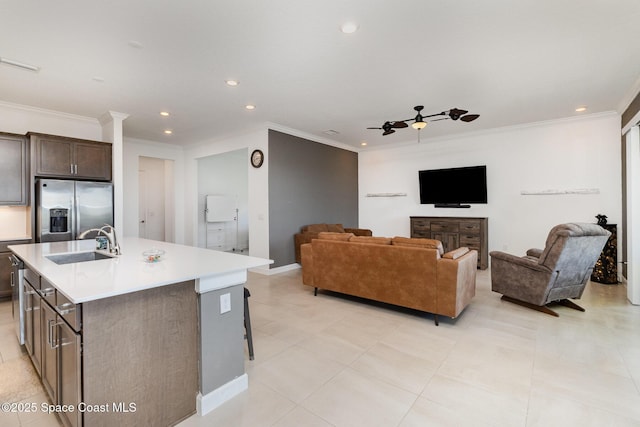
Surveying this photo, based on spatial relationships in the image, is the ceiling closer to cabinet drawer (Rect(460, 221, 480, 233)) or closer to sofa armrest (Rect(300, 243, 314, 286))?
cabinet drawer (Rect(460, 221, 480, 233))

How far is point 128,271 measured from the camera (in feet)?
6.21

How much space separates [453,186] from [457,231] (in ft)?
3.32

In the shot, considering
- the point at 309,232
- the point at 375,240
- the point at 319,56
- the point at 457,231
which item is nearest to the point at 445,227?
the point at 457,231

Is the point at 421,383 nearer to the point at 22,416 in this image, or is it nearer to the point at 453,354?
the point at 453,354

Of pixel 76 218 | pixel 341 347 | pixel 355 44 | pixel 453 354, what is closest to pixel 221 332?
pixel 341 347

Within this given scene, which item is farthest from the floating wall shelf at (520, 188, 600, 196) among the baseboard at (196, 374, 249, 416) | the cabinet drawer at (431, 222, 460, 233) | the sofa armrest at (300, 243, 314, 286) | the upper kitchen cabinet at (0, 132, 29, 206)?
the upper kitchen cabinet at (0, 132, 29, 206)

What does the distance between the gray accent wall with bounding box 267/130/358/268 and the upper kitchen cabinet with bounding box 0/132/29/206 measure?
3538mm

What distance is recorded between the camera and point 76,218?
173 inches

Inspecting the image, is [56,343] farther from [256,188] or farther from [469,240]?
[469,240]

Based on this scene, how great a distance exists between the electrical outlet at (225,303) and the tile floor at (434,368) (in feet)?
2.00

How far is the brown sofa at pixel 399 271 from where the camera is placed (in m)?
3.13

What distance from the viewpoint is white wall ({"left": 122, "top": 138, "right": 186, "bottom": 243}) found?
21.2 ft

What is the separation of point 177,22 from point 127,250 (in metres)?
2.09

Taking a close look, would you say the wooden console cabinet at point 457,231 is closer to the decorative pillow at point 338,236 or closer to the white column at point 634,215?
the white column at point 634,215
